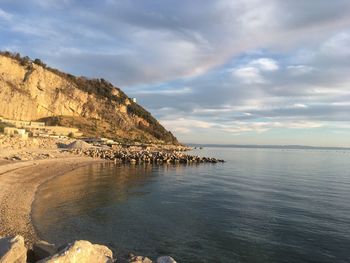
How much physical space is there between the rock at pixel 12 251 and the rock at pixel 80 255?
63 cm

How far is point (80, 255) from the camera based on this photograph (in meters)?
8.47

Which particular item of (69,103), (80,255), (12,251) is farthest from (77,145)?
(80,255)

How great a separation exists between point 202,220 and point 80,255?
10.8 meters

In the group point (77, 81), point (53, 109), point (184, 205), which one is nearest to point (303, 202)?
point (184, 205)

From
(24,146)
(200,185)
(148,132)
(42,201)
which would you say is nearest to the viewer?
(42,201)

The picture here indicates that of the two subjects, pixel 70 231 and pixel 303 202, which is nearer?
pixel 70 231

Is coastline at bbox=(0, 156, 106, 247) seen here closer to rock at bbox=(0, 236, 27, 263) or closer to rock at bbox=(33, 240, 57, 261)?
rock at bbox=(33, 240, 57, 261)

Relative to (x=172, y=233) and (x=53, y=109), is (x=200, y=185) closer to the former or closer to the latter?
(x=172, y=233)

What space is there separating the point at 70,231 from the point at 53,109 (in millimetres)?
98263

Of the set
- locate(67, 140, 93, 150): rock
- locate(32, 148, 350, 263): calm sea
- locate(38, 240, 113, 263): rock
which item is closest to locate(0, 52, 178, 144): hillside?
locate(67, 140, 93, 150): rock

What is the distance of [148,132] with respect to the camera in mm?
141125

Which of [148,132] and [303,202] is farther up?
[148,132]

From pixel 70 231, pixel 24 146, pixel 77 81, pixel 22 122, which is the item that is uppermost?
pixel 77 81

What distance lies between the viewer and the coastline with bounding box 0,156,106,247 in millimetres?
14954
